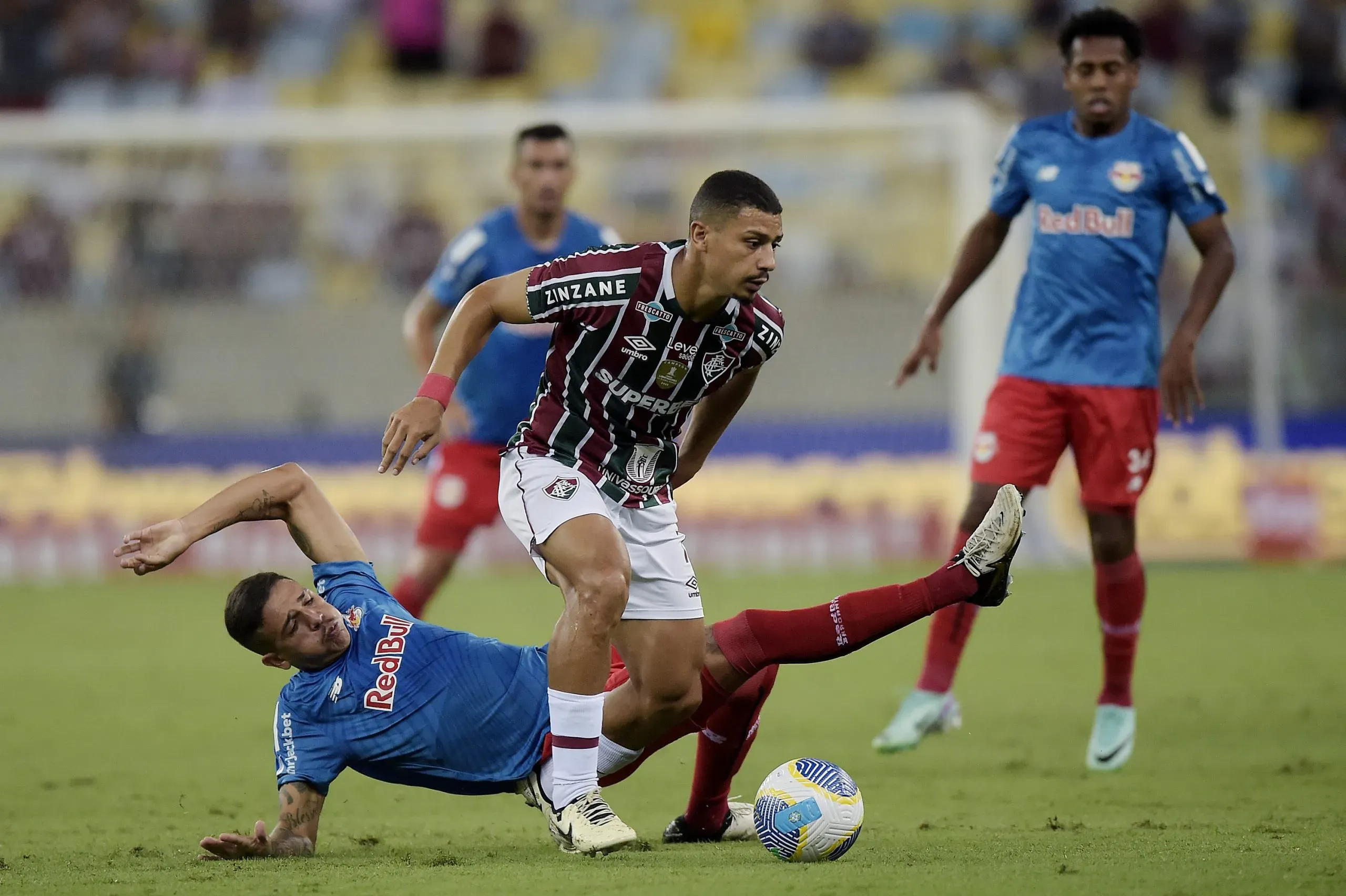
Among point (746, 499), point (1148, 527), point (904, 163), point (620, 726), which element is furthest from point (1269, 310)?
point (620, 726)

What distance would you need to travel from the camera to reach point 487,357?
8.45 m

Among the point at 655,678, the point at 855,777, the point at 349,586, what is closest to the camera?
the point at 655,678

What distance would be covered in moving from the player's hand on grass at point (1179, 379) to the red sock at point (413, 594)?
138 inches

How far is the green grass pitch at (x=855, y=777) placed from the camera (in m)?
4.69

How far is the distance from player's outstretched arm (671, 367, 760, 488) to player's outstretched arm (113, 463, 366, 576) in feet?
3.77

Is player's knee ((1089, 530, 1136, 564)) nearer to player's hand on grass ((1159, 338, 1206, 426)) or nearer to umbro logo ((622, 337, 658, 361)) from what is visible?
player's hand on grass ((1159, 338, 1206, 426))

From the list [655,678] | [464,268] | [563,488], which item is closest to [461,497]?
[464,268]

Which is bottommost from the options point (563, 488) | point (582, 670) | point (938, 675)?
point (938, 675)

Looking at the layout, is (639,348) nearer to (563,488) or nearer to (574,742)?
(563,488)

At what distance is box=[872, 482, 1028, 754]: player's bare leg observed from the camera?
23.3ft

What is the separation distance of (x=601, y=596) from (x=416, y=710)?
2.46 feet

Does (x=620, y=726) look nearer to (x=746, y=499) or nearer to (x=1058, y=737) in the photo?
(x=1058, y=737)

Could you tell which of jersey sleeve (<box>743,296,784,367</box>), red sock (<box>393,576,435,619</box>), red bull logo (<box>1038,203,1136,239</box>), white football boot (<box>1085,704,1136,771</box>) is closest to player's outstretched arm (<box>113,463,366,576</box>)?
jersey sleeve (<box>743,296,784,367</box>)

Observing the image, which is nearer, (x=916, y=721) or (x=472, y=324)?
(x=472, y=324)
